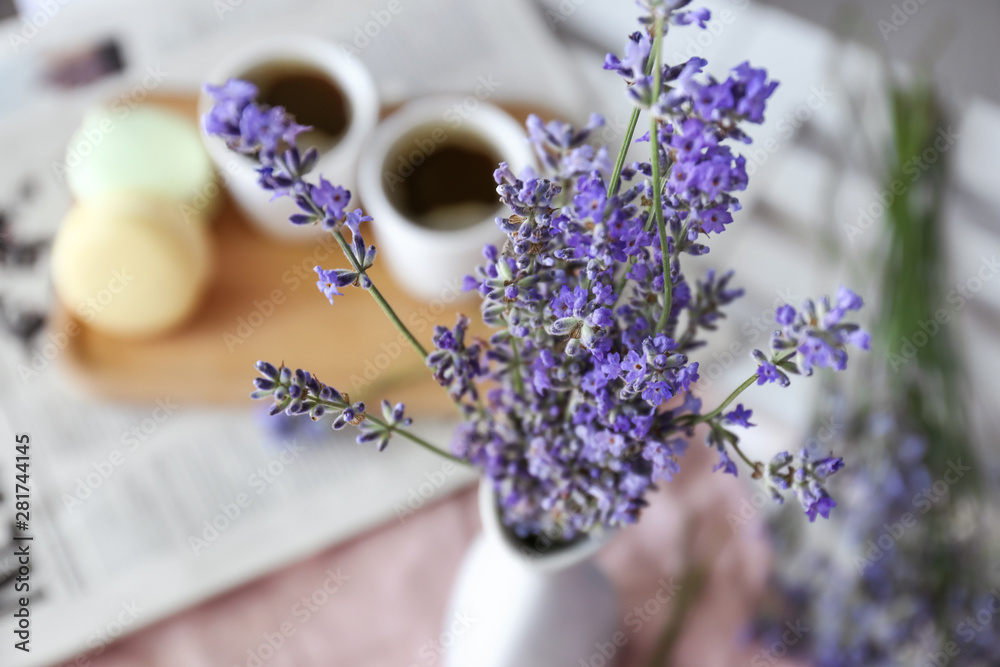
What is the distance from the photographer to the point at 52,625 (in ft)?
2.12

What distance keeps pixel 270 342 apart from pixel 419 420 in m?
0.15

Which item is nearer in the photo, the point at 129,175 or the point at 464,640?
the point at 464,640

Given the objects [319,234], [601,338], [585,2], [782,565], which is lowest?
[782,565]

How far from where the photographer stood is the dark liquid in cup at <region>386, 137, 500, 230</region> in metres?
0.68

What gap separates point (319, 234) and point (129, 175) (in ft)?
0.53

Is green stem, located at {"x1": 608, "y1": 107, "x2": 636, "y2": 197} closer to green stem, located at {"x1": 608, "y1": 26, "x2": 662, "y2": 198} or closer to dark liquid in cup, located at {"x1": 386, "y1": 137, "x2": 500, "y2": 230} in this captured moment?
green stem, located at {"x1": 608, "y1": 26, "x2": 662, "y2": 198}

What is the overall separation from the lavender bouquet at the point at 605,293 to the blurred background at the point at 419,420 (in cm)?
31

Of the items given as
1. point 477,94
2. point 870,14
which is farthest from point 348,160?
point 870,14

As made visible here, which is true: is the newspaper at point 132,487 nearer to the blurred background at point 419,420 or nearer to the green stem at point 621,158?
the blurred background at point 419,420

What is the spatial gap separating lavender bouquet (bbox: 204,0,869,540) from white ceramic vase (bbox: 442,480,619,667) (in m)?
0.08

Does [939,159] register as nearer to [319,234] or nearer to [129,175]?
[319,234]

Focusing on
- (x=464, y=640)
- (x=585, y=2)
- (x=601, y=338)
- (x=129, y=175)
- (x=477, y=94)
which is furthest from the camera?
(x=585, y=2)

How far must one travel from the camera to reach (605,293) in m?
0.29

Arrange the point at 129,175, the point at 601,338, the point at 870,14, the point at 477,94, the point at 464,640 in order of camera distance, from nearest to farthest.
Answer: the point at 601,338, the point at 464,640, the point at 129,175, the point at 477,94, the point at 870,14
